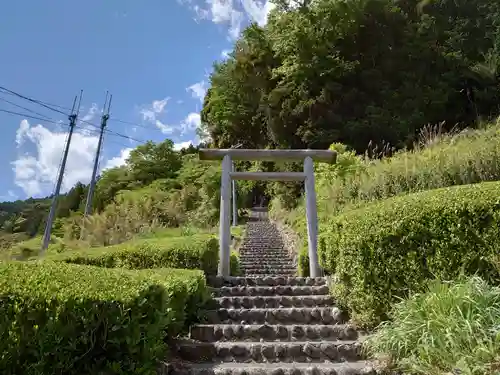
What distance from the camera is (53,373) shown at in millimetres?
2787

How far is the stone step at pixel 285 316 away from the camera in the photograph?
5.54 metres

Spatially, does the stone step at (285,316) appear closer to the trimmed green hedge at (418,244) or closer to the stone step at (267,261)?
the trimmed green hedge at (418,244)

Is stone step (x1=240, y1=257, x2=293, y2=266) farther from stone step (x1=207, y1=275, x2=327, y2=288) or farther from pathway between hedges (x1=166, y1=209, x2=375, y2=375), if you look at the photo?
pathway between hedges (x1=166, y1=209, x2=375, y2=375)

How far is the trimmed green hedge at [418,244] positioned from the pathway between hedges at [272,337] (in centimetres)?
52

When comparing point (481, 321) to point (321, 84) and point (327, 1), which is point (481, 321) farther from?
point (327, 1)

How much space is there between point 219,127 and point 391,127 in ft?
46.9

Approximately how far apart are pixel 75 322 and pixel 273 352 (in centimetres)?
238

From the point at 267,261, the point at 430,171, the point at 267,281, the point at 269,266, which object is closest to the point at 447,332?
the point at 267,281

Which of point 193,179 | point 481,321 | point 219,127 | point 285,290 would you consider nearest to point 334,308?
point 285,290

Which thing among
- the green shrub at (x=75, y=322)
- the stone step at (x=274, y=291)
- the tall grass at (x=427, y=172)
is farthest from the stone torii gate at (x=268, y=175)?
the green shrub at (x=75, y=322)

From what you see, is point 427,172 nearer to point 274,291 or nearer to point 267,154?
point 267,154

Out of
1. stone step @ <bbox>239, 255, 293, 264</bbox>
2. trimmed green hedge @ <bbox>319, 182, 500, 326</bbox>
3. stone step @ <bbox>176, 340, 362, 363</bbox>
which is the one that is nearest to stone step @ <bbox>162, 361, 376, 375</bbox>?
stone step @ <bbox>176, 340, 362, 363</bbox>

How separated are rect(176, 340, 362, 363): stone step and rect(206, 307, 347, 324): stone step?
868 mm

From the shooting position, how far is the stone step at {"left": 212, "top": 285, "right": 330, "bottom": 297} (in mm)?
6508
